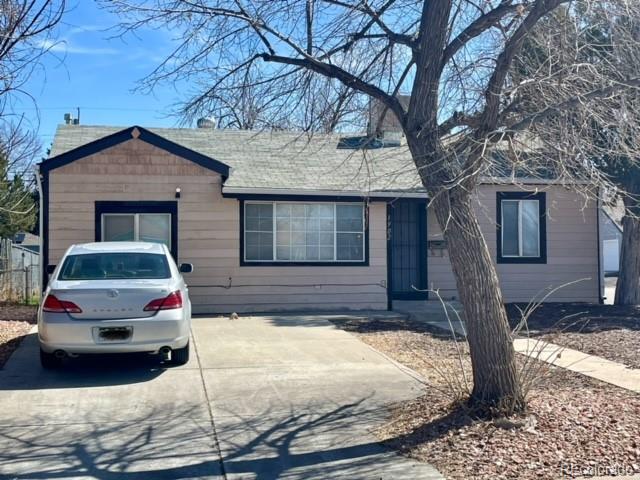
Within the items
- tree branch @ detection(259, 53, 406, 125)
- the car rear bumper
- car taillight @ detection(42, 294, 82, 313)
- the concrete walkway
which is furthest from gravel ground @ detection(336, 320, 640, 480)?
car taillight @ detection(42, 294, 82, 313)

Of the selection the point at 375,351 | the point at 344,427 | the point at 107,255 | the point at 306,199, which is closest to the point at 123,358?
the point at 107,255

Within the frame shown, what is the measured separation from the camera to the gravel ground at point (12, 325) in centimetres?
967

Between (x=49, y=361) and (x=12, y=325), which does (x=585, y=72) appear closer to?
(x=49, y=361)

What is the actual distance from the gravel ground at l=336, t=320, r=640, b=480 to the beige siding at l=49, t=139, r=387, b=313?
22.8 feet

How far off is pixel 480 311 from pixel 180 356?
13.5ft

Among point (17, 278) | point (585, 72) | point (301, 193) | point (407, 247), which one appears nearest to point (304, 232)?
point (301, 193)

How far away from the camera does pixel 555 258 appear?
1669cm

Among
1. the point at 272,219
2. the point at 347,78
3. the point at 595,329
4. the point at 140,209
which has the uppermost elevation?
the point at 347,78

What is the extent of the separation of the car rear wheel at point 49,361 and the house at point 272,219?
5.44 m

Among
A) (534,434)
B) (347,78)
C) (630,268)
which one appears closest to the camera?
(534,434)

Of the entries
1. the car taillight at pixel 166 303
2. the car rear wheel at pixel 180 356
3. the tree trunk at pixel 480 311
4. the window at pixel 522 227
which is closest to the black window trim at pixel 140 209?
the car rear wheel at pixel 180 356

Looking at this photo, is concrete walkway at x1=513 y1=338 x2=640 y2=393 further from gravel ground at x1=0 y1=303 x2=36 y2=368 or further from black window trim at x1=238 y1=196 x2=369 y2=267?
gravel ground at x1=0 y1=303 x2=36 y2=368

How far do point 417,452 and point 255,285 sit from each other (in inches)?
356

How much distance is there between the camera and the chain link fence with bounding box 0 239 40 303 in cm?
1722
